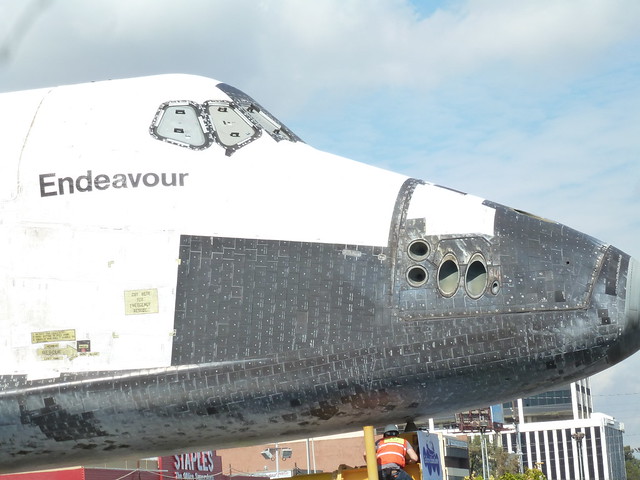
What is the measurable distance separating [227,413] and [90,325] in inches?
52.2

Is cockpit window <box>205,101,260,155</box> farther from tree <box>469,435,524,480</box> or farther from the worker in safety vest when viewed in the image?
tree <box>469,435,524,480</box>

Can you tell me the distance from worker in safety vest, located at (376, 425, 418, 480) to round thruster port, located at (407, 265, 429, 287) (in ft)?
4.39

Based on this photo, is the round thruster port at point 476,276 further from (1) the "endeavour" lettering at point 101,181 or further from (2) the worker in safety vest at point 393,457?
(1) the "endeavour" lettering at point 101,181

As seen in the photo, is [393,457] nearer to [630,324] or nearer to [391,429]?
[391,429]

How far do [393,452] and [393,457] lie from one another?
40 mm

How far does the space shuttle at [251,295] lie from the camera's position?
7.25 metres

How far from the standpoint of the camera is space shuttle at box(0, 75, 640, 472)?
725cm

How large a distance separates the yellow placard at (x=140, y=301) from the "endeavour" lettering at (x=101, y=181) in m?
0.92

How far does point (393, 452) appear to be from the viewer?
25.2 feet

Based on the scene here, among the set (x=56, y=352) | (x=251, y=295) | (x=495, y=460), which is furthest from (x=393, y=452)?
(x=495, y=460)

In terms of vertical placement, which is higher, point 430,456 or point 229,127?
point 229,127

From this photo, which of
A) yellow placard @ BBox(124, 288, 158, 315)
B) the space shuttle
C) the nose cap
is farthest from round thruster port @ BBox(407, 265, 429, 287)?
yellow placard @ BBox(124, 288, 158, 315)

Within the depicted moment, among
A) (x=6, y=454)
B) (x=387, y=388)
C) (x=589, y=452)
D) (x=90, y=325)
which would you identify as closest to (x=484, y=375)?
(x=387, y=388)

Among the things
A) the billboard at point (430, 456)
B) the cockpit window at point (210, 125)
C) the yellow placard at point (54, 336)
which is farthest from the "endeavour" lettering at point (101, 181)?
the billboard at point (430, 456)
